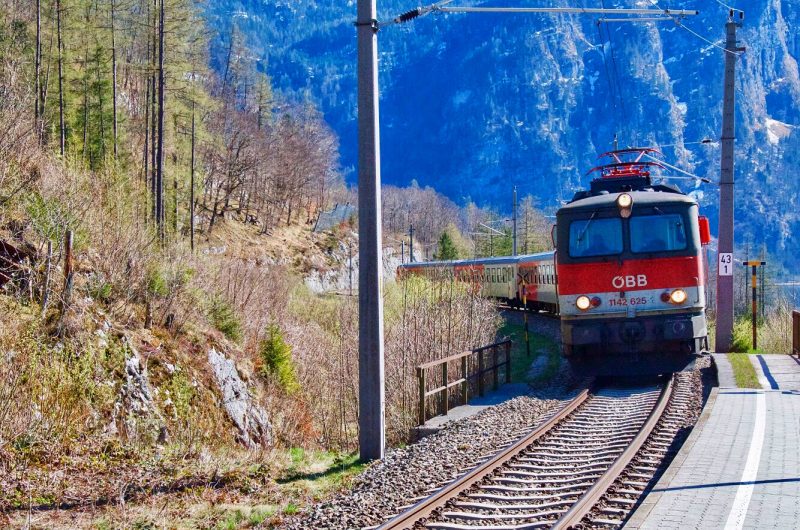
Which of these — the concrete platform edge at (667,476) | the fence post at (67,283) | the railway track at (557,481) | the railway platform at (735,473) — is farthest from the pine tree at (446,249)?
the concrete platform edge at (667,476)

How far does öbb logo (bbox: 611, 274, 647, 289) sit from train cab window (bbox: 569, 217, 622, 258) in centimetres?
49

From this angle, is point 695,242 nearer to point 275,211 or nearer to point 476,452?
point 476,452

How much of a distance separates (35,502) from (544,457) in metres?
5.35

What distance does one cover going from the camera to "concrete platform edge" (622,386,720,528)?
6375 millimetres

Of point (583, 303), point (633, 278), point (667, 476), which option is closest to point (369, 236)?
point (667, 476)

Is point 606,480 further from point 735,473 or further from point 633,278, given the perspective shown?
point 633,278

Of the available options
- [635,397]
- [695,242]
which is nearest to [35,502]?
[635,397]

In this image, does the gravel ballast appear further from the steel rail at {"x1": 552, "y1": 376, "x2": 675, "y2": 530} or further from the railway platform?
the railway platform

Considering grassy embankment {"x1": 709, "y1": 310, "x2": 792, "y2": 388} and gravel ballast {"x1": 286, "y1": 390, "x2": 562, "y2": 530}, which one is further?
grassy embankment {"x1": 709, "y1": 310, "x2": 792, "y2": 388}

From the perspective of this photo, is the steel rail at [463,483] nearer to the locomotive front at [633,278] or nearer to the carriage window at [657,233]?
the locomotive front at [633,278]

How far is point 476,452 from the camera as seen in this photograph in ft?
32.7

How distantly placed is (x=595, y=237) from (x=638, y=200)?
3.33 ft

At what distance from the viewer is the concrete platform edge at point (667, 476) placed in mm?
6375

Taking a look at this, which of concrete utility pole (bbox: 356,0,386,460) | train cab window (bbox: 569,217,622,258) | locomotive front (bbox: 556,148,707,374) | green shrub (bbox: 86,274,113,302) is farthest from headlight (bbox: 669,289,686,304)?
green shrub (bbox: 86,274,113,302)
